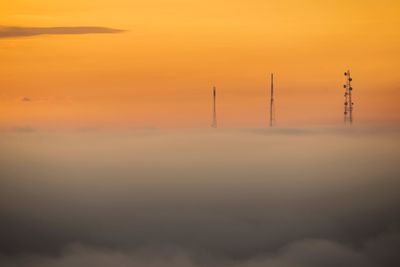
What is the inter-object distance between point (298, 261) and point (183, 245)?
22197 millimetres

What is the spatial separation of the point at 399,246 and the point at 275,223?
56.6ft

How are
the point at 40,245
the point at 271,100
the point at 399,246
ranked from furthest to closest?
1. the point at 40,245
2. the point at 399,246
3. the point at 271,100

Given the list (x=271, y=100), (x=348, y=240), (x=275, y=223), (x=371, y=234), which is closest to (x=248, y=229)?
(x=275, y=223)

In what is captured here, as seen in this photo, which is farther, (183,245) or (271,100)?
(183,245)

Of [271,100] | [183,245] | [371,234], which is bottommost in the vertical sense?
[183,245]

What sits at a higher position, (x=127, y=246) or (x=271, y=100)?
(x=271, y=100)

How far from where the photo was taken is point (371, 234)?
57.0 m

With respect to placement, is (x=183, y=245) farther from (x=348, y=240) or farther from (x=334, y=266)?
(x=334, y=266)

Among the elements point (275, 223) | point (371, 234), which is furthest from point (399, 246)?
point (275, 223)

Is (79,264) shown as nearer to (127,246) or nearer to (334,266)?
(127,246)

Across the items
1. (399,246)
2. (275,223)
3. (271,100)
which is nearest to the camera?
(271,100)

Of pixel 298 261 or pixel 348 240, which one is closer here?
pixel 298 261

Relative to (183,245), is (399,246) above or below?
above

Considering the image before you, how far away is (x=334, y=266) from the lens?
57312 mm
